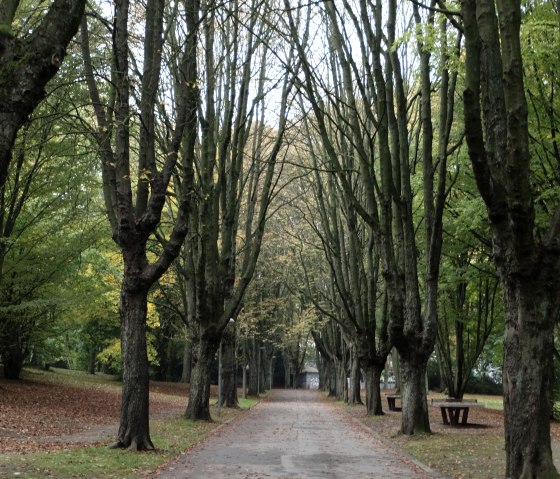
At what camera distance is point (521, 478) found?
716 centimetres

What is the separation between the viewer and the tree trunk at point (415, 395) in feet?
47.1

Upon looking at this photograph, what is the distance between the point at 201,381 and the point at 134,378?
7.29 m

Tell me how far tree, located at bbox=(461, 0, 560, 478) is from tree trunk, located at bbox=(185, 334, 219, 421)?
1168cm

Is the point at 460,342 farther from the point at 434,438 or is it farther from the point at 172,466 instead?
the point at 172,466

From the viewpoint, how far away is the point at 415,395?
14.4 m

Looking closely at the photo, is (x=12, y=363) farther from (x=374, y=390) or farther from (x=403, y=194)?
(x=403, y=194)

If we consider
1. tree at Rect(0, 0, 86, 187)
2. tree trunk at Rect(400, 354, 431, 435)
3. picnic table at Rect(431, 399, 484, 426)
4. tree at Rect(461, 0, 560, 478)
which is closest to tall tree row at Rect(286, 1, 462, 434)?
tree trunk at Rect(400, 354, 431, 435)

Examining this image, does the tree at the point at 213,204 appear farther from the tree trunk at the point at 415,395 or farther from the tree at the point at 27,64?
the tree at the point at 27,64

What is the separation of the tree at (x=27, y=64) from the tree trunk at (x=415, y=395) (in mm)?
11324

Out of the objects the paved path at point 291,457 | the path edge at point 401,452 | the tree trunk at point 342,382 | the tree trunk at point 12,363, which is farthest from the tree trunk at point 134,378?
the tree trunk at point 342,382

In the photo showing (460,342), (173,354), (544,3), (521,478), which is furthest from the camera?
(173,354)

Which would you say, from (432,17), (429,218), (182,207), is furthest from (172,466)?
(432,17)

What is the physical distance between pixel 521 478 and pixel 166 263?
6928mm

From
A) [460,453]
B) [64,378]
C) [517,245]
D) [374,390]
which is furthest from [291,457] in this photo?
[64,378]
